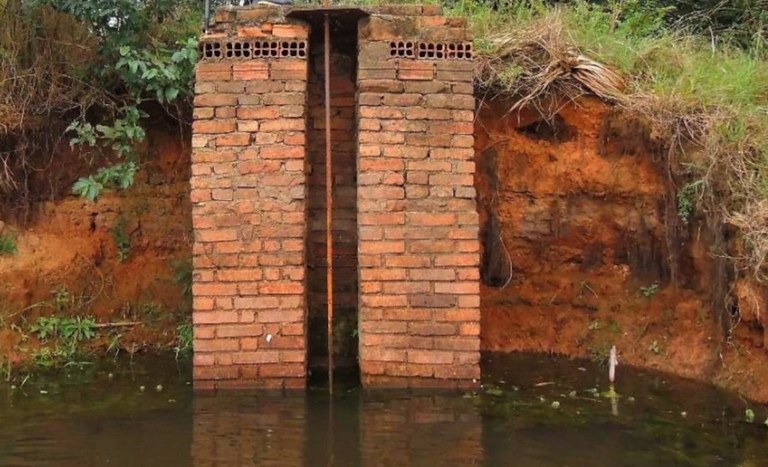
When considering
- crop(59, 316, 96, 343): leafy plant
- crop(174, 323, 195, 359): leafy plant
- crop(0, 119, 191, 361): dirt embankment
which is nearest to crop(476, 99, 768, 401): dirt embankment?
crop(174, 323, 195, 359): leafy plant

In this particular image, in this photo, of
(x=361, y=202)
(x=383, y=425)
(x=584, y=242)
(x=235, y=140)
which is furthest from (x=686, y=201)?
(x=235, y=140)

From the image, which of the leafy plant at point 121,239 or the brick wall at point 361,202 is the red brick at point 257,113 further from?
the leafy plant at point 121,239

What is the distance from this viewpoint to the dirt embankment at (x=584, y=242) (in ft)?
15.2

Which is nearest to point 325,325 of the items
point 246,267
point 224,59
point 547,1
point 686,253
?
point 246,267

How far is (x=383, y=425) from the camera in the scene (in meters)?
3.49

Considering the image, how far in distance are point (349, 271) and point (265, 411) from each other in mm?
1187

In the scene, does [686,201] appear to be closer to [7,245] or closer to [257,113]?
[257,113]

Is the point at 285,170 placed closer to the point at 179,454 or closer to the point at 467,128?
the point at 467,128

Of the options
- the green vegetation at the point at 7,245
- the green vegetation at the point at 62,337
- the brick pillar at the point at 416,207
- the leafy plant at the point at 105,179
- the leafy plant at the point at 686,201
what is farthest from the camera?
the green vegetation at the point at 7,245

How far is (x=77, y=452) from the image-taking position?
3205 mm

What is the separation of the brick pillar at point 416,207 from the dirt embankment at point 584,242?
0.99m

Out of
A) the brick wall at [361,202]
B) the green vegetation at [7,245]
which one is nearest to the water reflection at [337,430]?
the brick wall at [361,202]

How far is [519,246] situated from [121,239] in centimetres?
272

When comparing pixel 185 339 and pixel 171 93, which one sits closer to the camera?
pixel 171 93
